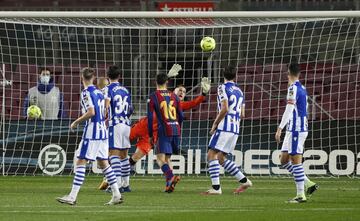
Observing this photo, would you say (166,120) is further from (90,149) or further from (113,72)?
(90,149)

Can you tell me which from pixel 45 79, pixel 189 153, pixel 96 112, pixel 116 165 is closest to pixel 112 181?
pixel 96 112

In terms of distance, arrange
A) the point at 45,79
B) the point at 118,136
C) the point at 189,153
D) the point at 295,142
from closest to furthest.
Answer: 1. the point at 295,142
2. the point at 118,136
3. the point at 189,153
4. the point at 45,79

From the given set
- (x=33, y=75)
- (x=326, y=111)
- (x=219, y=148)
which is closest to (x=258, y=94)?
(x=326, y=111)

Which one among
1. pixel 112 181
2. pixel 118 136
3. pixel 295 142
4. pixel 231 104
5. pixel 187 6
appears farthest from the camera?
pixel 187 6

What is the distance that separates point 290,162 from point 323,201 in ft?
3.55

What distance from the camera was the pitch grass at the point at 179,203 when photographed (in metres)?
15.3

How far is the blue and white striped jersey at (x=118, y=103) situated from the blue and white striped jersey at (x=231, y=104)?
1.48 m

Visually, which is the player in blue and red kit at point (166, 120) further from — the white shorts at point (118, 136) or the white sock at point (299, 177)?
the white sock at point (299, 177)

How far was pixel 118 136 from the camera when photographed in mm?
19766

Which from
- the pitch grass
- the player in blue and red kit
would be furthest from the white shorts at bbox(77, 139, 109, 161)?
Result: the player in blue and red kit

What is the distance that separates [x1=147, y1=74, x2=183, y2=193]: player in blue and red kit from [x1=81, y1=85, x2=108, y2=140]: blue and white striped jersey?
2.73 meters

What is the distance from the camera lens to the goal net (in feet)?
79.4

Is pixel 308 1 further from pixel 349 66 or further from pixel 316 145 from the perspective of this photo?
pixel 316 145

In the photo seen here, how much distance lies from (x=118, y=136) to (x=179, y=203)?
105 inches
